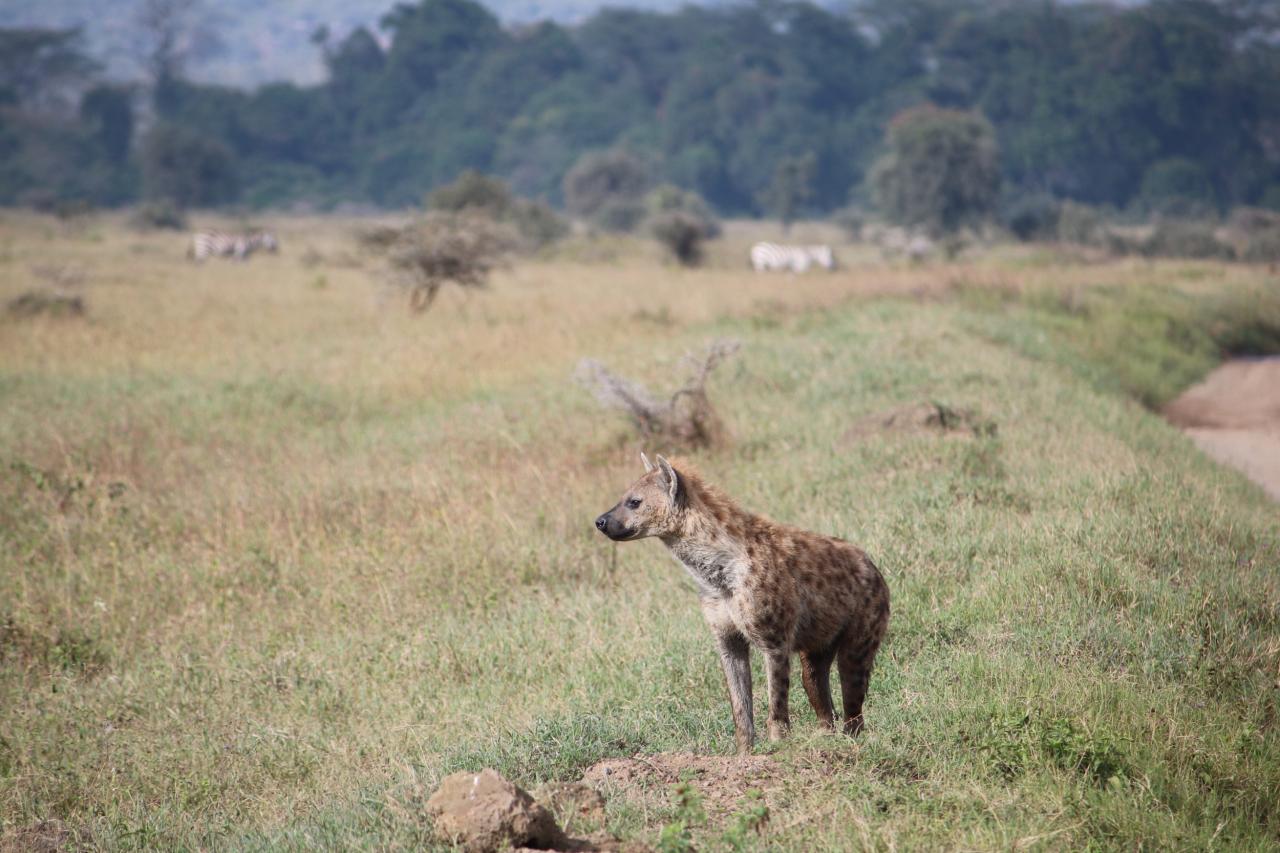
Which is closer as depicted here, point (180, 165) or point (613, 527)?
point (613, 527)

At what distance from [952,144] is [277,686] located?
41865 millimetres

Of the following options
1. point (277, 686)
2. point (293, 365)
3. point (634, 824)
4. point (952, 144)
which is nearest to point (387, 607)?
point (277, 686)

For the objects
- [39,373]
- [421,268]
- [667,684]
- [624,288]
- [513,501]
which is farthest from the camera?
[624,288]

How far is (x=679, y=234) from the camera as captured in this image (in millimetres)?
30781

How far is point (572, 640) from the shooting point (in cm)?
579

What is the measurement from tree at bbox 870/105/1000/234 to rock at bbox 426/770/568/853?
42.9 m

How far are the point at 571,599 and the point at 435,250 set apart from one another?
468 inches

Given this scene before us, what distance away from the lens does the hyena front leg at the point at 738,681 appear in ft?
13.8

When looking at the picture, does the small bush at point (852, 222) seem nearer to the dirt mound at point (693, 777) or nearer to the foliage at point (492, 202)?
the foliage at point (492, 202)

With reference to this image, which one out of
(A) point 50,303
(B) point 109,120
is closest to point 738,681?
(A) point 50,303

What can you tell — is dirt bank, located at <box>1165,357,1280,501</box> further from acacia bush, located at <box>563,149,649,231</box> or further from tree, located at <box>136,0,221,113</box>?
tree, located at <box>136,0,221,113</box>

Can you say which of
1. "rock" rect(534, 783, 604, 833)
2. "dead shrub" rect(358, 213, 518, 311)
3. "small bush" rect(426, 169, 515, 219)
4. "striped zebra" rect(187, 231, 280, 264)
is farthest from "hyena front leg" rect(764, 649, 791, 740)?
"small bush" rect(426, 169, 515, 219)

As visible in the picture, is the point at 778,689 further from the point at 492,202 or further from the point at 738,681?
the point at 492,202

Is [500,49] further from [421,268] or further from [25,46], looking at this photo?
[421,268]
